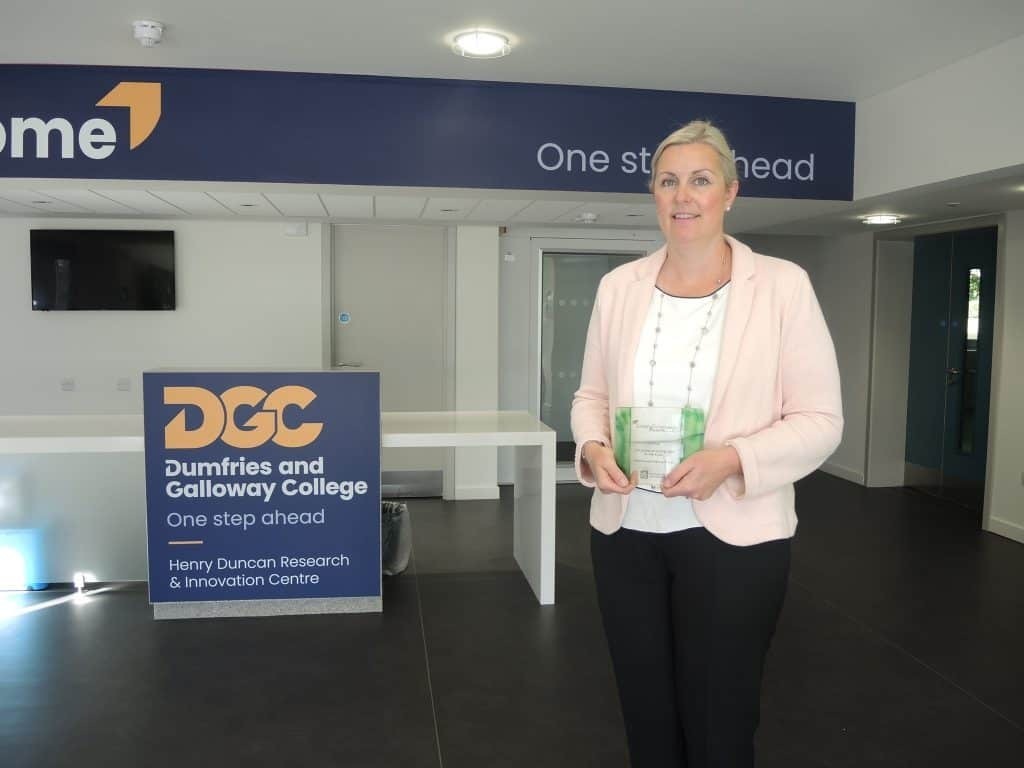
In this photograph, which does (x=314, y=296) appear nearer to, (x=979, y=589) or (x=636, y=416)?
(x=979, y=589)

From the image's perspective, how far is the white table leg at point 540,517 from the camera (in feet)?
14.9

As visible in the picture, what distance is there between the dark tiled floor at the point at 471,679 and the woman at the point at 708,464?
1.46 m

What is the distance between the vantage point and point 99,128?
4.18 m

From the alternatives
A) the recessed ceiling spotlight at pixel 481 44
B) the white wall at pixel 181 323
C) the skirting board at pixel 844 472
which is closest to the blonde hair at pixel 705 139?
the recessed ceiling spotlight at pixel 481 44

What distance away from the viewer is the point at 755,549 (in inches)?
60.1

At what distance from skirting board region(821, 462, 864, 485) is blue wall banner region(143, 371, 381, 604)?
17.2 ft

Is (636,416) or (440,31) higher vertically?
(440,31)

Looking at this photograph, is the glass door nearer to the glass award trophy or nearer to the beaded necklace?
the beaded necklace

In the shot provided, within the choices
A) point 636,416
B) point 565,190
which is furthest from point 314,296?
point 636,416

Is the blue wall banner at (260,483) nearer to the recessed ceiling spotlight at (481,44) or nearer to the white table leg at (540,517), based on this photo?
the white table leg at (540,517)

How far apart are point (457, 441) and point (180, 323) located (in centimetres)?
319

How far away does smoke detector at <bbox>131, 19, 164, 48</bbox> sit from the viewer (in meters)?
3.53

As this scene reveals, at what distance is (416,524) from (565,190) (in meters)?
2.86

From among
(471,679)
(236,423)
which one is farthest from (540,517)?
(236,423)
